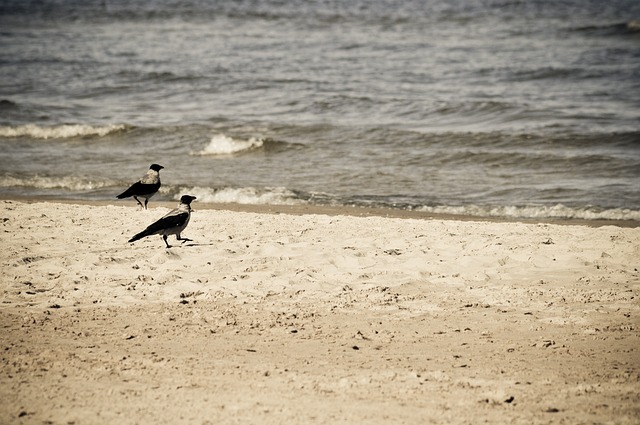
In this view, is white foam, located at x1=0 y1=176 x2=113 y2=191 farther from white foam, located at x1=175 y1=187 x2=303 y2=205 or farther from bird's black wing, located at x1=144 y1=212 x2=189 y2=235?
bird's black wing, located at x1=144 y1=212 x2=189 y2=235

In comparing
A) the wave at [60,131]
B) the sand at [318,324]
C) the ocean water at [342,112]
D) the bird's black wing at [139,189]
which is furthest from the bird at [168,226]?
the wave at [60,131]

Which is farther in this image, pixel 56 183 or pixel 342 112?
pixel 342 112

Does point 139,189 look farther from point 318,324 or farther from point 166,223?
point 318,324

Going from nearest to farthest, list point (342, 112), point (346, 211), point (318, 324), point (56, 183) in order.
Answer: point (318, 324) → point (346, 211) → point (56, 183) → point (342, 112)

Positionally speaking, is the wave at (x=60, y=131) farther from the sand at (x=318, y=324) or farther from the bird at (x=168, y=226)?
the bird at (x=168, y=226)

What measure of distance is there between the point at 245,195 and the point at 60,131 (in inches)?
276

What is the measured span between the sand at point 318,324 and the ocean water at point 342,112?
3.68 metres

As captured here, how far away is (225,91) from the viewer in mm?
22969

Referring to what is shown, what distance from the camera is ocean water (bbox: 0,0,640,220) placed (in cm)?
1370

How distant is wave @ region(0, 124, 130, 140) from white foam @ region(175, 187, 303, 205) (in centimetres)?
548

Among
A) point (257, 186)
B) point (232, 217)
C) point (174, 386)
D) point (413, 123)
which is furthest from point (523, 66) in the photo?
point (174, 386)

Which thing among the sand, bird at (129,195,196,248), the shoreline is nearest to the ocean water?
the shoreline

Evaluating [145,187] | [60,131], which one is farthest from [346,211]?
[60,131]

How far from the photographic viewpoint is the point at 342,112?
65.3 ft
